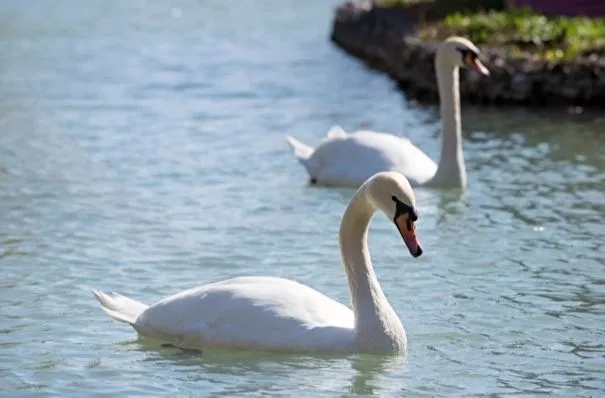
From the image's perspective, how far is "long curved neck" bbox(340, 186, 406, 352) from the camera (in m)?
8.42

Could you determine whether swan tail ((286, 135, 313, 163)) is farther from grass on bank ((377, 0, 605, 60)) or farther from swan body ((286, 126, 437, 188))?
grass on bank ((377, 0, 605, 60))

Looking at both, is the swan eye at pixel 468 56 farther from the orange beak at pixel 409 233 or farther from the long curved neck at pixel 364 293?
the orange beak at pixel 409 233

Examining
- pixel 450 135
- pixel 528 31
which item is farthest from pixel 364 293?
pixel 528 31

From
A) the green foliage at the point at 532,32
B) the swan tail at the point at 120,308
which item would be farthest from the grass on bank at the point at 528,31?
the swan tail at the point at 120,308

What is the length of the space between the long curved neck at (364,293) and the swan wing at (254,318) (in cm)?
11

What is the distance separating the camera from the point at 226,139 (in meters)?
17.8

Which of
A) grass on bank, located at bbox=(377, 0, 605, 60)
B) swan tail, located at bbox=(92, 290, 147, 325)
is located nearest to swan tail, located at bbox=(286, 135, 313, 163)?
grass on bank, located at bbox=(377, 0, 605, 60)

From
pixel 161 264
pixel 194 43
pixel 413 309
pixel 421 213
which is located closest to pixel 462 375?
pixel 413 309

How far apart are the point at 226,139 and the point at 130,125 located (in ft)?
5.43

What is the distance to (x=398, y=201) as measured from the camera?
27.3 feet

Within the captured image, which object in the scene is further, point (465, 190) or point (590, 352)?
point (465, 190)

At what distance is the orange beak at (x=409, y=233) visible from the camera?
8180 millimetres

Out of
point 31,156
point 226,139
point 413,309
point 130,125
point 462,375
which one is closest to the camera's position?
point 462,375

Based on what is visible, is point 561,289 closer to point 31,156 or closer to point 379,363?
point 379,363
